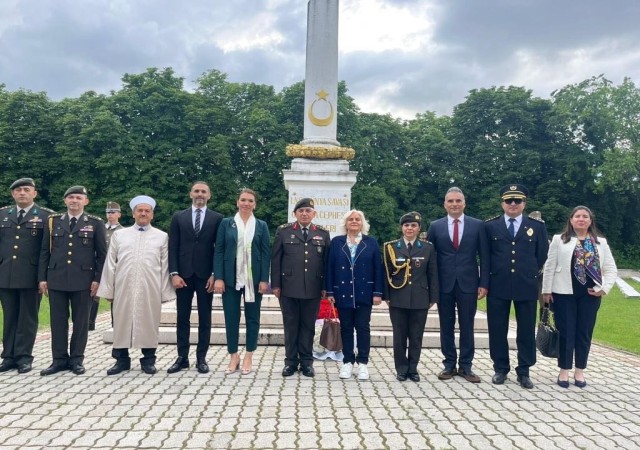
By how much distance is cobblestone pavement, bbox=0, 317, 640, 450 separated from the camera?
364 centimetres

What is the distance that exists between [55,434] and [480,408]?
3.37 meters

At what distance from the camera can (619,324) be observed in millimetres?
9680

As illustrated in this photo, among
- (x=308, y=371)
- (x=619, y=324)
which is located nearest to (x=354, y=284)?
(x=308, y=371)

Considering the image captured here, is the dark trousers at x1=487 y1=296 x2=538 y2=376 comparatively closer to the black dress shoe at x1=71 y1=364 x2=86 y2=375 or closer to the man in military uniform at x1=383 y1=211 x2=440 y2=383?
the man in military uniform at x1=383 y1=211 x2=440 y2=383

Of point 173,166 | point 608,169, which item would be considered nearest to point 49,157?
point 173,166

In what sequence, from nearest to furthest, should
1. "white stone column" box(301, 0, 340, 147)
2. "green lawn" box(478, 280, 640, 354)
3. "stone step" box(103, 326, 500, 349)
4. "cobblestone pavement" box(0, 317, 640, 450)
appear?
"cobblestone pavement" box(0, 317, 640, 450)
"stone step" box(103, 326, 500, 349)
"green lawn" box(478, 280, 640, 354)
"white stone column" box(301, 0, 340, 147)

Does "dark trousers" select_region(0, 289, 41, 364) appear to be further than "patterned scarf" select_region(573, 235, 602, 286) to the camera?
Yes

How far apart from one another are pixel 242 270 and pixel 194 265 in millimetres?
531

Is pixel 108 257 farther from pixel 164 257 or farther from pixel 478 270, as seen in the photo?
pixel 478 270

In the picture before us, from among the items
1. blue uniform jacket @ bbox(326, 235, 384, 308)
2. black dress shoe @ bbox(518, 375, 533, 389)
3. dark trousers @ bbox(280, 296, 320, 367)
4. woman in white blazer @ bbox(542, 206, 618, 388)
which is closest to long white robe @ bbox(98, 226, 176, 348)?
dark trousers @ bbox(280, 296, 320, 367)

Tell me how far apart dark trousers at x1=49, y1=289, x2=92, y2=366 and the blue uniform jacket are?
2.67 m

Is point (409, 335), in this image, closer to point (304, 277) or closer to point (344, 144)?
point (304, 277)

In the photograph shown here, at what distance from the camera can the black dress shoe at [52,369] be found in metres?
5.36

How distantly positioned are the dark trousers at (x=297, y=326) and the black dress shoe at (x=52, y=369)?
2419 mm
